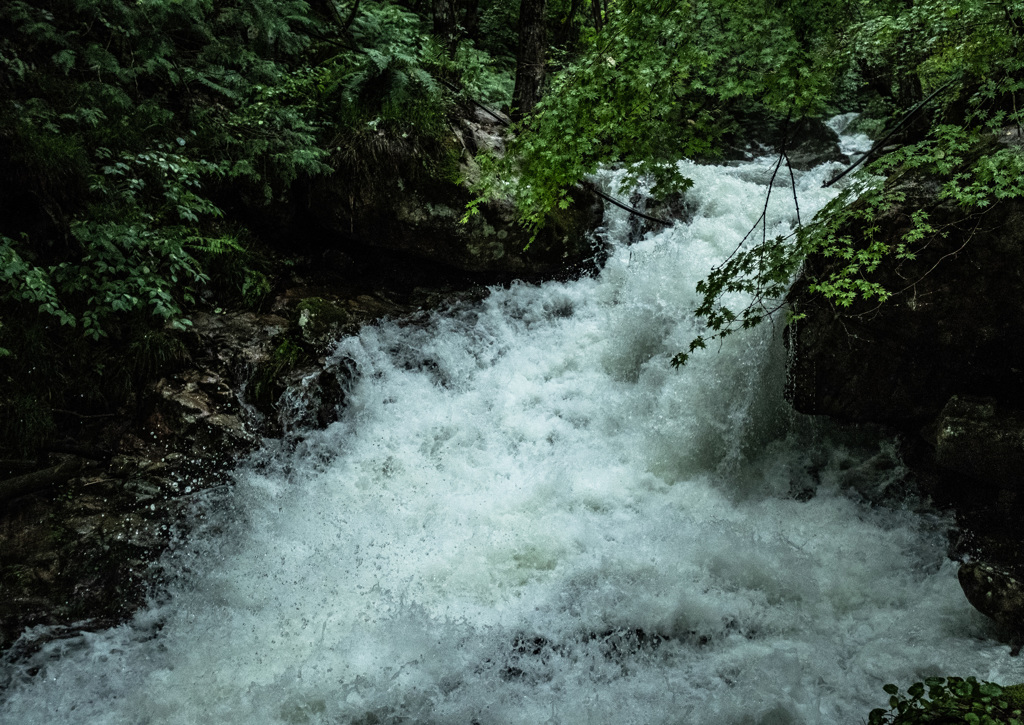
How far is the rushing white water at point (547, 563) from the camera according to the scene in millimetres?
3795

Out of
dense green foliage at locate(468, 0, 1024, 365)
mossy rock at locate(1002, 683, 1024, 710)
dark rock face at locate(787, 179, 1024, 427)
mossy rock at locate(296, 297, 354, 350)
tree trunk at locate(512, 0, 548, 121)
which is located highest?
tree trunk at locate(512, 0, 548, 121)

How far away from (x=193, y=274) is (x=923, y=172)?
7168 mm

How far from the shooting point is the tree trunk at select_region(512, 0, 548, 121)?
7.41 metres

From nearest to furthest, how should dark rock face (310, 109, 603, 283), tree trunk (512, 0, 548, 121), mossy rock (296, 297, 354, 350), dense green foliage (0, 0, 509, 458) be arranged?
dense green foliage (0, 0, 509, 458) < mossy rock (296, 297, 354, 350) < dark rock face (310, 109, 603, 283) < tree trunk (512, 0, 548, 121)

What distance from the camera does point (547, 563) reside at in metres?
4.84

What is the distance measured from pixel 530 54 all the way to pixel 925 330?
19.0ft

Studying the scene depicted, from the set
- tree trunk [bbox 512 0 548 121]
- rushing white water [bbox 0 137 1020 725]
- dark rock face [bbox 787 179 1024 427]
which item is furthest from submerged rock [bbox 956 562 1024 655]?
tree trunk [bbox 512 0 548 121]

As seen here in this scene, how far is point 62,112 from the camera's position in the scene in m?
5.76

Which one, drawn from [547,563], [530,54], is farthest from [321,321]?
[530,54]

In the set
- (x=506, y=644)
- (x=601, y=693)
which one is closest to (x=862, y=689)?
(x=601, y=693)

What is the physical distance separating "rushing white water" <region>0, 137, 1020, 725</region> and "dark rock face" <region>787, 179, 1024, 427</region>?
585 millimetres

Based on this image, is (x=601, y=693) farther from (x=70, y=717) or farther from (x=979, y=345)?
(x=979, y=345)

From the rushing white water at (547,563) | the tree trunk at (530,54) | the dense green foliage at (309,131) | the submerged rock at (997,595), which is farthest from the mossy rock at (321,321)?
the submerged rock at (997,595)

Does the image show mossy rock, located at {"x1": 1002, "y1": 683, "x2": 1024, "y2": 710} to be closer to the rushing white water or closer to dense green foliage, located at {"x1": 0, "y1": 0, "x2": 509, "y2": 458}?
the rushing white water
